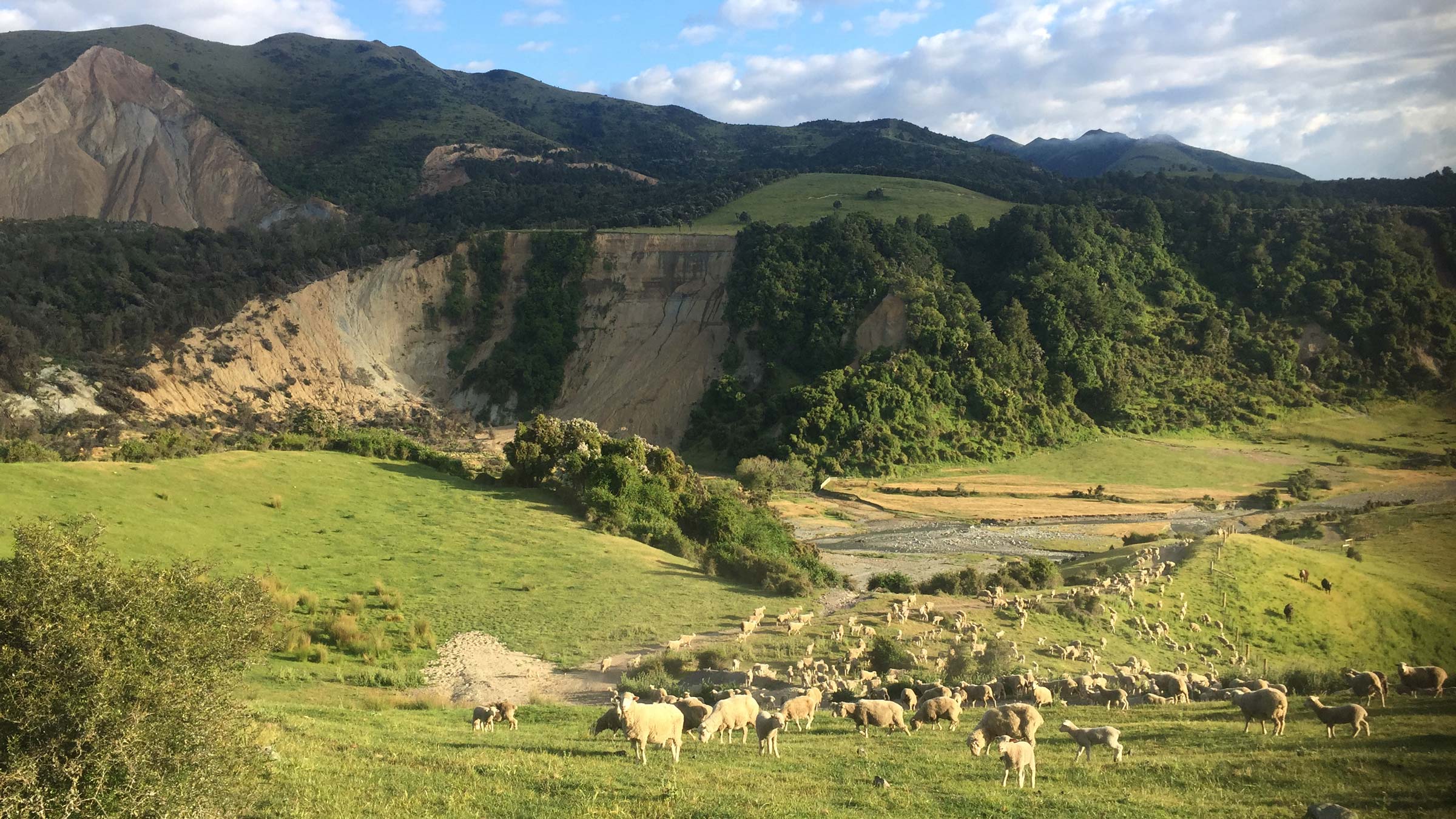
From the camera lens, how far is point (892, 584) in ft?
104

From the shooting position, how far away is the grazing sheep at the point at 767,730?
11703mm

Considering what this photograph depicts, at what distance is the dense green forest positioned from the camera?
6084cm

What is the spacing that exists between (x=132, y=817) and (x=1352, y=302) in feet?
265

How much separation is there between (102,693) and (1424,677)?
17.2 metres

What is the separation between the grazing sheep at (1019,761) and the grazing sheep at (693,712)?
162 inches

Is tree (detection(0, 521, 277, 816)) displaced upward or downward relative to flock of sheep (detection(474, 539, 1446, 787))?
upward

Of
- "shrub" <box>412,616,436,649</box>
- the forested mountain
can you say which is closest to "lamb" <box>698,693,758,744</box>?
"shrub" <box>412,616,436,649</box>

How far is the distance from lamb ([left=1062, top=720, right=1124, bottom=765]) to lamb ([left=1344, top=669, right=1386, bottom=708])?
16.0ft

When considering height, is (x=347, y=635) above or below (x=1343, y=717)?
below

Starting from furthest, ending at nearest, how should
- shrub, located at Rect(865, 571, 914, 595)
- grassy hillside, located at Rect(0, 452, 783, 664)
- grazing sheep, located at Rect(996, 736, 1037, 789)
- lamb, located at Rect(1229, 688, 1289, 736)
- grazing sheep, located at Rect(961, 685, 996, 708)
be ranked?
shrub, located at Rect(865, 571, 914, 595)
grassy hillside, located at Rect(0, 452, 783, 664)
grazing sheep, located at Rect(961, 685, 996, 708)
lamb, located at Rect(1229, 688, 1289, 736)
grazing sheep, located at Rect(996, 736, 1037, 789)

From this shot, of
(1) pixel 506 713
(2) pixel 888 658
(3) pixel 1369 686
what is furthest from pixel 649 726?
(3) pixel 1369 686

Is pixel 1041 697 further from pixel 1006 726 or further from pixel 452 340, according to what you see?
pixel 452 340

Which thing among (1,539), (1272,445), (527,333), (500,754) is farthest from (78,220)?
(1272,445)

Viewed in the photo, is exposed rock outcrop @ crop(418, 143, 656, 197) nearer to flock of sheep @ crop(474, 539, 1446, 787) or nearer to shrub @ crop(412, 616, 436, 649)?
shrub @ crop(412, 616, 436, 649)
